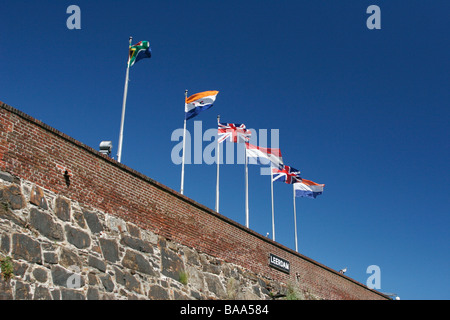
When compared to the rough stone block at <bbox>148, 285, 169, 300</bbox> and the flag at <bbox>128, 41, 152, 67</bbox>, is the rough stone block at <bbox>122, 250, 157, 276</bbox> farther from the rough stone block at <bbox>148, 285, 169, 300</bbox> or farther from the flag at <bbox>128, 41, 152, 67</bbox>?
the flag at <bbox>128, 41, 152, 67</bbox>

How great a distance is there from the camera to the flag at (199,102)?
60.4ft

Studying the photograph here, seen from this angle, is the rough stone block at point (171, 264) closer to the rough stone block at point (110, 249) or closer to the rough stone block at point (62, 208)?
the rough stone block at point (110, 249)

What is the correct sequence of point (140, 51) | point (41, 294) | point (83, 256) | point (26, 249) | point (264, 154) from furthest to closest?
point (264, 154) → point (140, 51) → point (83, 256) → point (26, 249) → point (41, 294)

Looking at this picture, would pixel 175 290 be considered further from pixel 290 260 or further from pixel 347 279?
pixel 347 279

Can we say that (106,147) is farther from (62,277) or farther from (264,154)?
(264,154)

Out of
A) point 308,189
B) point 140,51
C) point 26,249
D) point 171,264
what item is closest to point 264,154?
point 308,189

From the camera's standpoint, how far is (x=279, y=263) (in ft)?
55.8

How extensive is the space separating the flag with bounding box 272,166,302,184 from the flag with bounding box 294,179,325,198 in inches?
17.3

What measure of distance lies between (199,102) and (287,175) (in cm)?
593

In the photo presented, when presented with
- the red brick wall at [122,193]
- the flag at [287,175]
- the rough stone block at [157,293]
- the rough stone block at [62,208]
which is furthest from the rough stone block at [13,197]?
the flag at [287,175]

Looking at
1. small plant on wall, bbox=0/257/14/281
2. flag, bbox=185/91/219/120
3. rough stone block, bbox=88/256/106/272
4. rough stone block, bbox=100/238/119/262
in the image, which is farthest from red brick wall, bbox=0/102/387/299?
flag, bbox=185/91/219/120

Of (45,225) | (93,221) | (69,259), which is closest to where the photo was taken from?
(45,225)

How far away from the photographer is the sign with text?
54.6ft

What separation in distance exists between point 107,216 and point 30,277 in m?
2.66
